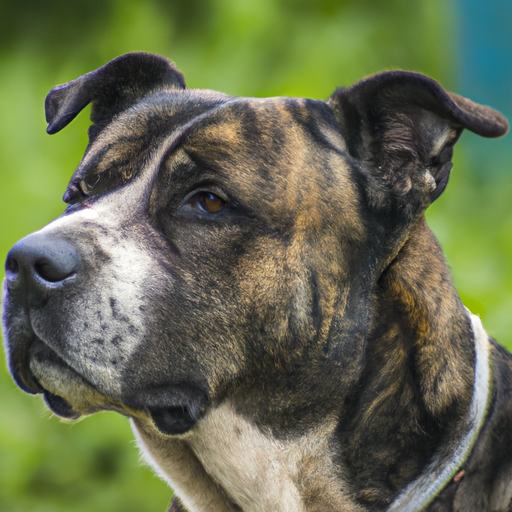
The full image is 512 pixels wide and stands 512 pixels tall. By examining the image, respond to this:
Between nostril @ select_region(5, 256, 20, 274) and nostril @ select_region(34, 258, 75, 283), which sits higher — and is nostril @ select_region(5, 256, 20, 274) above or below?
below

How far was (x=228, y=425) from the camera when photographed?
276 centimetres

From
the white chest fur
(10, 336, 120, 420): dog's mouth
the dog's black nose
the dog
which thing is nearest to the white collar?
the dog

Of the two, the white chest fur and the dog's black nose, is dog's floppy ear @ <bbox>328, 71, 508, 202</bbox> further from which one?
the dog's black nose

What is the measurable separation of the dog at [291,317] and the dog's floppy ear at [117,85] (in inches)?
23.7

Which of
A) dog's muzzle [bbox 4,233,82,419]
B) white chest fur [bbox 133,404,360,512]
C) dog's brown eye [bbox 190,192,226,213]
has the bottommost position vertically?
white chest fur [bbox 133,404,360,512]

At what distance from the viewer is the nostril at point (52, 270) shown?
2438 mm

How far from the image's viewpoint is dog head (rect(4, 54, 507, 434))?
251 cm

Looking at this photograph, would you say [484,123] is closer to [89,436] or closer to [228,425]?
[228,425]

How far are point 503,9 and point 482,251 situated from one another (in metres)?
2.20

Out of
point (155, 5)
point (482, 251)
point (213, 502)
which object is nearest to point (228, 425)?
point (213, 502)

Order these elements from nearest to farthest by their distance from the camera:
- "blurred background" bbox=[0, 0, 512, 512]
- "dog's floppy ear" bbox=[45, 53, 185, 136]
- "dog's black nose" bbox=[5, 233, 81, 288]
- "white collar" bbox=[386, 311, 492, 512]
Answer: "dog's black nose" bbox=[5, 233, 81, 288] → "white collar" bbox=[386, 311, 492, 512] → "dog's floppy ear" bbox=[45, 53, 185, 136] → "blurred background" bbox=[0, 0, 512, 512]

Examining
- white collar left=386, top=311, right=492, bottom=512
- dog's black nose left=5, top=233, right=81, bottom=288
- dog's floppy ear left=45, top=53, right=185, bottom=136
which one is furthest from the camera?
dog's floppy ear left=45, top=53, right=185, bottom=136

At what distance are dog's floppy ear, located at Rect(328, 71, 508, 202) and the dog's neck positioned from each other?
399mm

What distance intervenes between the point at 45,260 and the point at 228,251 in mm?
621
